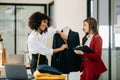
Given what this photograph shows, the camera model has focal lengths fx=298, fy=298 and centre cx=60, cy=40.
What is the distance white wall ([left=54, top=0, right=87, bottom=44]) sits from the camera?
20.0 feet

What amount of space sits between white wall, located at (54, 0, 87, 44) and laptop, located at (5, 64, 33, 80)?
329 centimetres

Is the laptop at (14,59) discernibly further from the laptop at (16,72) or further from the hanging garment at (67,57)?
the laptop at (16,72)

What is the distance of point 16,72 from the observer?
111 inches

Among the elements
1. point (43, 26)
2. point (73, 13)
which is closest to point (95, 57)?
point (43, 26)

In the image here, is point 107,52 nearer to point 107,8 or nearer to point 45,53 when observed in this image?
point 107,8

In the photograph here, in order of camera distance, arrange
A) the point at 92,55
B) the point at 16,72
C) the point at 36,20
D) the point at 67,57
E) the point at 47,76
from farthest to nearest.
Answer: the point at 67,57 → the point at 92,55 → the point at 36,20 → the point at 16,72 → the point at 47,76

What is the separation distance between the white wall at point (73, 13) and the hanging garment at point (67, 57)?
1.86 meters

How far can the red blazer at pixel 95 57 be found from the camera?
3748mm

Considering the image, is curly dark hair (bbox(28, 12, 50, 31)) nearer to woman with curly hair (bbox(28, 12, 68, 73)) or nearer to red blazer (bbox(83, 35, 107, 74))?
woman with curly hair (bbox(28, 12, 68, 73))

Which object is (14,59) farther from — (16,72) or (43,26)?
(16,72)

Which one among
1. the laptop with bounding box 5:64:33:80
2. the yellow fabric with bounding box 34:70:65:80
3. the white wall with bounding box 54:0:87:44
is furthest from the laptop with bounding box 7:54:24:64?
the yellow fabric with bounding box 34:70:65:80

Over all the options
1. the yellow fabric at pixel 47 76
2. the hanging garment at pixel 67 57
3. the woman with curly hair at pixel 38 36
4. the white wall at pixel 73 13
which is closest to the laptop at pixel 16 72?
the yellow fabric at pixel 47 76

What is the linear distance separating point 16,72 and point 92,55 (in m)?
1.22

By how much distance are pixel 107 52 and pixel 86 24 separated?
1.57m
